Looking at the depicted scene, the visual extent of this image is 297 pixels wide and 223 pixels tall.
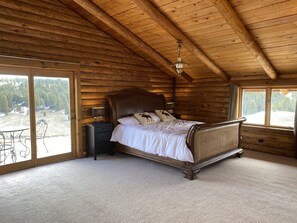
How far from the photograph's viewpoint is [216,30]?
14.9ft

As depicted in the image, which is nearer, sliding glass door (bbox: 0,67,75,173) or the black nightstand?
sliding glass door (bbox: 0,67,75,173)

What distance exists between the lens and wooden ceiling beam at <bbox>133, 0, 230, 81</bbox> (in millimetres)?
4148

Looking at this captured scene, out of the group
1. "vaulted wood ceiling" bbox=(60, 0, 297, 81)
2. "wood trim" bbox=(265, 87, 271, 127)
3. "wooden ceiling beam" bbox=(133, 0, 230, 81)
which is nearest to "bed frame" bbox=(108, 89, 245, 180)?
"wood trim" bbox=(265, 87, 271, 127)

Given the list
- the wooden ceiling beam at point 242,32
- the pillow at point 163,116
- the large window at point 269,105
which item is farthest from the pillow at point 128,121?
the large window at point 269,105

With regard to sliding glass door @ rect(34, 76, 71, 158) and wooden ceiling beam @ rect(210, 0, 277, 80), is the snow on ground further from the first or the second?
sliding glass door @ rect(34, 76, 71, 158)

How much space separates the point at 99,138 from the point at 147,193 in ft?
7.35

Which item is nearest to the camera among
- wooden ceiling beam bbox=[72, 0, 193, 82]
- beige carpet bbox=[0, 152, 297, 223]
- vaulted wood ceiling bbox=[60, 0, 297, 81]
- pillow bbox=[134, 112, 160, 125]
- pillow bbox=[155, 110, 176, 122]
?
beige carpet bbox=[0, 152, 297, 223]

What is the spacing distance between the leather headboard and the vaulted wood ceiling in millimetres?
1078

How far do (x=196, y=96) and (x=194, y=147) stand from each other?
Result: 3.38 metres

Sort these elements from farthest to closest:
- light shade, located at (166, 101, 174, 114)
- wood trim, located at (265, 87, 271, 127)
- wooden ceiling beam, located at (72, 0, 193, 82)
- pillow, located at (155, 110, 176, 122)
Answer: light shade, located at (166, 101, 174, 114), pillow, located at (155, 110, 176, 122), wood trim, located at (265, 87, 271, 127), wooden ceiling beam, located at (72, 0, 193, 82)

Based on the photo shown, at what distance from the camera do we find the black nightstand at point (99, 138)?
5.27 m

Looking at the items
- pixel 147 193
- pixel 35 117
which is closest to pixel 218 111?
pixel 147 193

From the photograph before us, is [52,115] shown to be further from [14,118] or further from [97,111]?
[97,111]

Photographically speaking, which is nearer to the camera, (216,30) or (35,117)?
(216,30)
